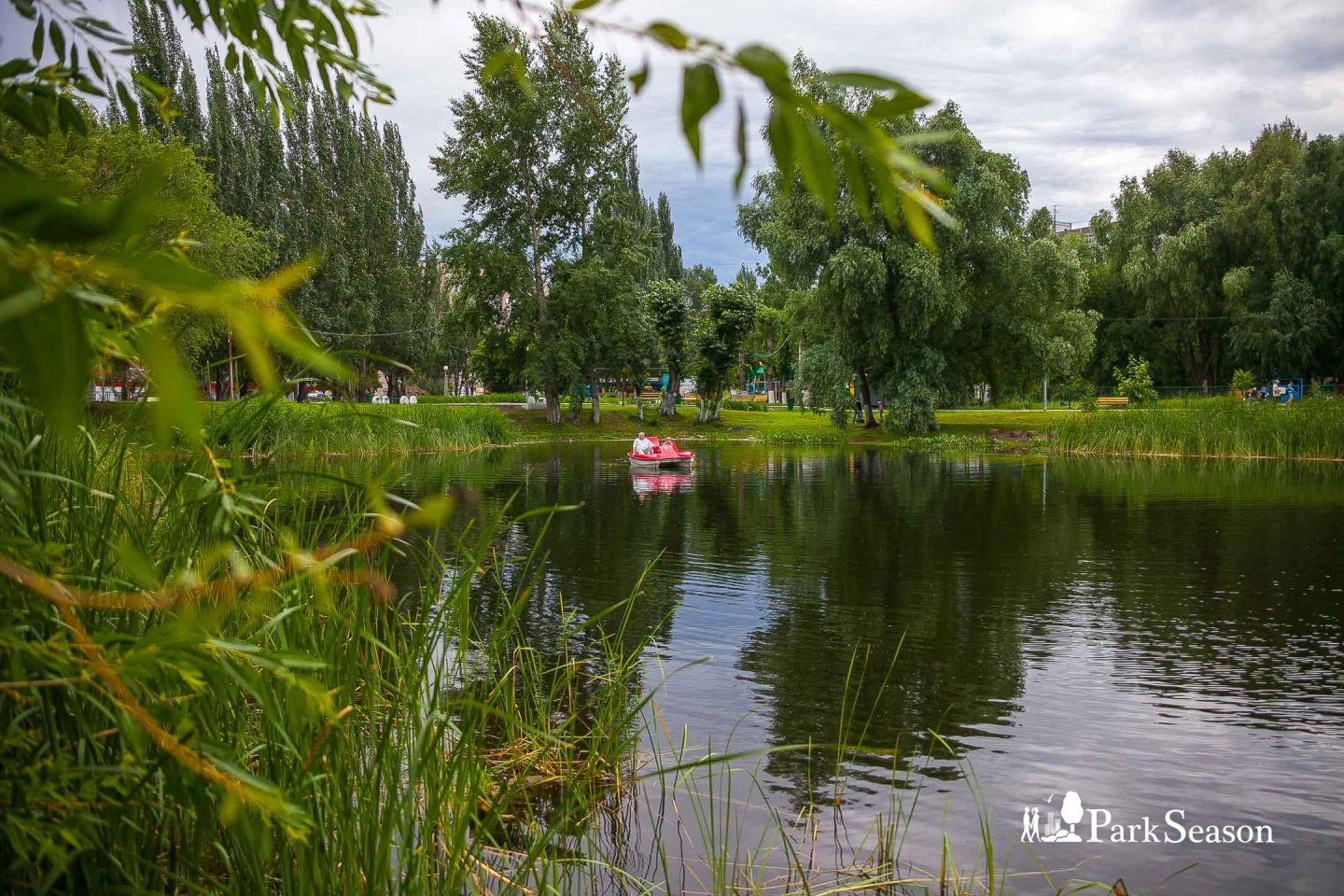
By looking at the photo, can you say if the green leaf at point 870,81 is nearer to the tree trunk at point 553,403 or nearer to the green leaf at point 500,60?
the green leaf at point 500,60

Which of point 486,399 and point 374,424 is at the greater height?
point 486,399

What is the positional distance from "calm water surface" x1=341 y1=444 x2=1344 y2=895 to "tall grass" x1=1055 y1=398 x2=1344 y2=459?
901 cm

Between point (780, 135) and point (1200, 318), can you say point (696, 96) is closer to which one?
point (780, 135)

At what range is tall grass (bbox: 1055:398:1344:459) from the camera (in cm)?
2516

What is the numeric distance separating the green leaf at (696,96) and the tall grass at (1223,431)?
2848cm

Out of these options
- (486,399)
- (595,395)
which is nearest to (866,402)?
(595,395)

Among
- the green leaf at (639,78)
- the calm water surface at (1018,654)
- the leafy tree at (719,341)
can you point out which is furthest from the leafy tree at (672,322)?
the green leaf at (639,78)

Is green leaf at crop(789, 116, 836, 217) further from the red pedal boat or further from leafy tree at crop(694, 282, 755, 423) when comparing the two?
leafy tree at crop(694, 282, 755, 423)

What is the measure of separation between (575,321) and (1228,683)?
40.5 meters

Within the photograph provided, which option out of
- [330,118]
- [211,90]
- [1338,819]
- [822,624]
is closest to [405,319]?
[330,118]

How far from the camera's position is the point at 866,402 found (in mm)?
40188

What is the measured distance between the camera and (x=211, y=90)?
149 ft

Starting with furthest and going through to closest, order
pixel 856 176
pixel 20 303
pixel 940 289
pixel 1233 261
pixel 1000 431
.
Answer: pixel 1233 261 < pixel 1000 431 < pixel 940 289 < pixel 856 176 < pixel 20 303

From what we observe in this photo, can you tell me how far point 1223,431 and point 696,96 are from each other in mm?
29866
